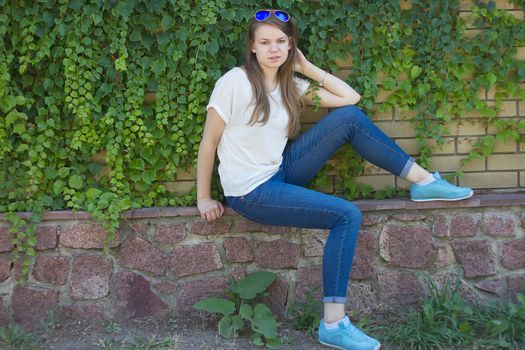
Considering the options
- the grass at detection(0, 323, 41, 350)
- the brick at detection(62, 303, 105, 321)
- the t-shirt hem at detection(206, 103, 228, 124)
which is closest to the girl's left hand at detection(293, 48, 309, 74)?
the t-shirt hem at detection(206, 103, 228, 124)

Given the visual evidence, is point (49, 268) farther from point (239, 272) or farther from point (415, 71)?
point (415, 71)

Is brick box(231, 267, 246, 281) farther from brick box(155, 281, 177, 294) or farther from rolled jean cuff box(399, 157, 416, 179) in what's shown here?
rolled jean cuff box(399, 157, 416, 179)

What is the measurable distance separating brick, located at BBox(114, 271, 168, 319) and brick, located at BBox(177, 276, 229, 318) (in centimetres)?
13

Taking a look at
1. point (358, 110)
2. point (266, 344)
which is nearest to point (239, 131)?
point (358, 110)

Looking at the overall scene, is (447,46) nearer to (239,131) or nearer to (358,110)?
(358,110)

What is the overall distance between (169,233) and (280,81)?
1011 mm

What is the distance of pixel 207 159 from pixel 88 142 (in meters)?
0.69

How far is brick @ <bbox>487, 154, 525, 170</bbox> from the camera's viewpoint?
3.76 metres

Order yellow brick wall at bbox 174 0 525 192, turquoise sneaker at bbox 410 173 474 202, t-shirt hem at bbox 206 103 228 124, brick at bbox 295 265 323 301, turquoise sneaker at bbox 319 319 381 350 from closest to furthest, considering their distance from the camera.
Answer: turquoise sneaker at bbox 319 319 381 350, t-shirt hem at bbox 206 103 228 124, turquoise sneaker at bbox 410 173 474 202, brick at bbox 295 265 323 301, yellow brick wall at bbox 174 0 525 192

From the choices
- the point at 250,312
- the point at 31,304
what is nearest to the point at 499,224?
the point at 250,312

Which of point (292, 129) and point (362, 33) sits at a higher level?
point (362, 33)

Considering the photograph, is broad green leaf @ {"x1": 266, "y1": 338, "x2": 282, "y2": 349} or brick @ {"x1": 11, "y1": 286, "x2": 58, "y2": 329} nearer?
broad green leaf @ {"x1": 266, "y1": 338, "x2": 282, "y2": 349}

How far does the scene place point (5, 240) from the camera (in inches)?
139

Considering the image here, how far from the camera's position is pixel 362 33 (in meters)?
3.54
